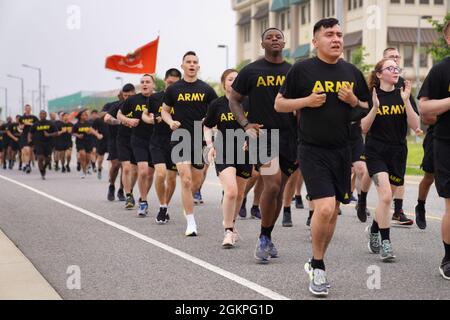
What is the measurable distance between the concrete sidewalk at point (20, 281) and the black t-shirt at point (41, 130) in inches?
609

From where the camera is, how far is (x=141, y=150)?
1219cm

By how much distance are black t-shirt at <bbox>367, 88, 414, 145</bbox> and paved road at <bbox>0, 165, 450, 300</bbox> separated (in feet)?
3.72

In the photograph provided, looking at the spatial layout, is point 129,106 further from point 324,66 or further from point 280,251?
point 324,66

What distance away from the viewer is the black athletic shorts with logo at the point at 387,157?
8414 mm

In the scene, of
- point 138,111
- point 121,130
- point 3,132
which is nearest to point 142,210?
point 138,111

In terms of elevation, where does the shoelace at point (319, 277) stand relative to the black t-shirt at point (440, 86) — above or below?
below

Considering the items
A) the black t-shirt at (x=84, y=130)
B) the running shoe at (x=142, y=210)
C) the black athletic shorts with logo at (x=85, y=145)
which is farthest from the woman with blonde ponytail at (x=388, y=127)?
the black t-shirt at (x=84, y=130)

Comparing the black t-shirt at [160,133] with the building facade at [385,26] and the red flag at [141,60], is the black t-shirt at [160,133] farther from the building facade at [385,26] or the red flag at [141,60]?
the building facade at [385,26]

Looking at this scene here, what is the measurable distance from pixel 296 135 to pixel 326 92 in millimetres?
1584

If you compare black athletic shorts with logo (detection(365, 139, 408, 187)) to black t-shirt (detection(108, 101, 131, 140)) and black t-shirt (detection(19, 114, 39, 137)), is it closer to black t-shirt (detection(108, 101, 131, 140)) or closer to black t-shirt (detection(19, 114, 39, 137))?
black t-shirt (detection(108, 101, 131, 140))

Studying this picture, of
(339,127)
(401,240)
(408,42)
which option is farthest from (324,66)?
(408,42)

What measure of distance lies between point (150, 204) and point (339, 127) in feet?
26.5

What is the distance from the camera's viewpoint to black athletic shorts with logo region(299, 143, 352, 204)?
6.12 m
